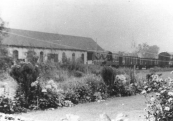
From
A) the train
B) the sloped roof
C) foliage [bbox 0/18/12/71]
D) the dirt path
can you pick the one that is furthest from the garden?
the sloped roof

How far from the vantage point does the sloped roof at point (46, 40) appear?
31.5 metres

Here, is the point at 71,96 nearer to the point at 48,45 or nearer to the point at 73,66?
the point at 73,66

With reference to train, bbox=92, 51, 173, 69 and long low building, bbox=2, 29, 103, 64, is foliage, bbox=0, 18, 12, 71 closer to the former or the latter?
long low building, bbox=2, 29, 103, 64

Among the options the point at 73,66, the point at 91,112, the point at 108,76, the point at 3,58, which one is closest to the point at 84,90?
A: the point at 108,76

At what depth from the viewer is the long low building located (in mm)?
30984

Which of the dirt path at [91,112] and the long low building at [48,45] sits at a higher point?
the long low building at [48,45]

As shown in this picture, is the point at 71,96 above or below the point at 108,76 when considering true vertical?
below

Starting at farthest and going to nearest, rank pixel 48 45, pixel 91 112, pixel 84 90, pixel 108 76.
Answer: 1. pixel 48 45
2. pixel 108 76
3. pixel 84 90
4. pixel 91 112

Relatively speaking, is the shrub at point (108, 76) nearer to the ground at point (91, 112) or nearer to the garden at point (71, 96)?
the garden at point (71, 96)

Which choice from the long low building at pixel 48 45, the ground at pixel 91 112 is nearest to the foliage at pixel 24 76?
the ground at pixel 91 112

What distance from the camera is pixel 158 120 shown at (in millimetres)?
4051

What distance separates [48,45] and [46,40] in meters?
2.34

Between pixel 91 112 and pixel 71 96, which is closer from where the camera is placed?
pixel 91 112

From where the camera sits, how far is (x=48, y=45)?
34.5 metres
